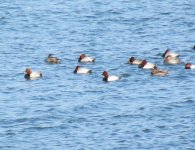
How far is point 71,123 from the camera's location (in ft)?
159

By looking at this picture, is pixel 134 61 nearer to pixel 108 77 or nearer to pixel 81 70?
pixel 81 70

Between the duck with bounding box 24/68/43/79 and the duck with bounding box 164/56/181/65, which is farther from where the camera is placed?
the duck with bounding box 164/56/181/65

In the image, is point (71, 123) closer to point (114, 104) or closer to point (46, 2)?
point (114, 104)

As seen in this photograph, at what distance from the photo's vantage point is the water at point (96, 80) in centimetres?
4688

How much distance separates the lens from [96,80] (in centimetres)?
5678

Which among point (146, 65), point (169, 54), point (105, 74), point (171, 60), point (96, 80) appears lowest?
point (96, 80)

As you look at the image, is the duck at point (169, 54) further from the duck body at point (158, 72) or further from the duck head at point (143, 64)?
the duck body at point (158, 72)

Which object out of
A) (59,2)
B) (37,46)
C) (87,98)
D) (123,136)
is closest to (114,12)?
(59,2)

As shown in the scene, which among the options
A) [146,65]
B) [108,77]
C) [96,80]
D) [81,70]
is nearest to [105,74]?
[108,77]

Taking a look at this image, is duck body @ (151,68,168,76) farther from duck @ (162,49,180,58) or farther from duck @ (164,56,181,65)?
duck @ (162,49,180,58)

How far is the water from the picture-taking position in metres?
46.9

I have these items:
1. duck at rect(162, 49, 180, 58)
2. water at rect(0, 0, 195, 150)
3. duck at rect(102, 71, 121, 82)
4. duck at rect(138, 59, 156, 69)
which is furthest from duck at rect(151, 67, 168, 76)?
duck at rect(162, 49, 180, 58)

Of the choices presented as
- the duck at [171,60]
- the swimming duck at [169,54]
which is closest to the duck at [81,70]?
the duck at [171,60]

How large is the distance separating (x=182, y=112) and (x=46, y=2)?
32.3 metres
